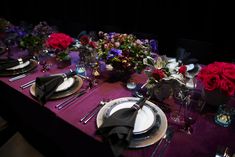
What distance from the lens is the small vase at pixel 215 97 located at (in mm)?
872

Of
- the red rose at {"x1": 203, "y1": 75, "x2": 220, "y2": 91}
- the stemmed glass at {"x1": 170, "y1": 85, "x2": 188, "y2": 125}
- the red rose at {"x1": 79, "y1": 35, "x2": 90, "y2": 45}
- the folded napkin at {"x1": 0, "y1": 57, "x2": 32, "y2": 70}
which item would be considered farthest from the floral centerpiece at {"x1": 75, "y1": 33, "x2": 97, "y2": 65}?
the red rose at {"x1": 203, "y1": 75, "x2": 220, "y2": 91}

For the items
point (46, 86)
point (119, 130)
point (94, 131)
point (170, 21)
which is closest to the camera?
point (119, 130)

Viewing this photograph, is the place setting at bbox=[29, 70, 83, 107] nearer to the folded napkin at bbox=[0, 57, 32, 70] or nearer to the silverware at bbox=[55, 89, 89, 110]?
the silverware at bbox=[55, 89, 89, 110]

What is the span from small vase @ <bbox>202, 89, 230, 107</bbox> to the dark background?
1.10 meters

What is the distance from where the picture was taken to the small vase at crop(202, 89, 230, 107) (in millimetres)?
872

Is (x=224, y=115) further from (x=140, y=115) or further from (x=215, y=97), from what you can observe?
(x=140, y=115)

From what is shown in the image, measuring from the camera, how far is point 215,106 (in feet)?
3.02

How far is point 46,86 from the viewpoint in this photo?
1.02 meters

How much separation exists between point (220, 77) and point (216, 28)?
1.79m

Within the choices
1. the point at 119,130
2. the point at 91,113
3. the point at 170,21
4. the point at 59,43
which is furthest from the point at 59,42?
the point at 170,21

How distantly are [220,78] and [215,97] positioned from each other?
12 centimetres

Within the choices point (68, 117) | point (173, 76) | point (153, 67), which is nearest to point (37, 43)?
point (68, 117)

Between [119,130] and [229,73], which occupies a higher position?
[229,73]

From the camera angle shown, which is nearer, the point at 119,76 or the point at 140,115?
the point at 140,115
